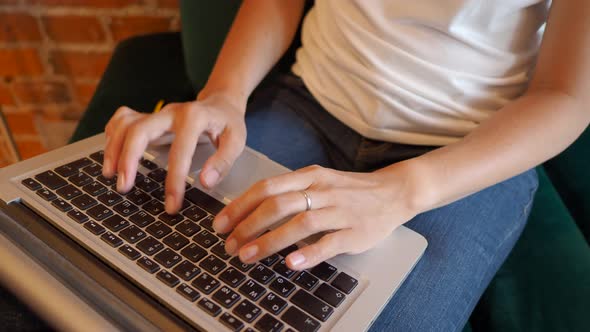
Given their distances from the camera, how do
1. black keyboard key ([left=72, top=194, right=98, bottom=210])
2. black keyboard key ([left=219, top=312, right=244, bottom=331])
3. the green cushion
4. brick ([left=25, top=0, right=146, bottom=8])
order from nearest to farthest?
black keyboard key ([left=219, top=312, right=244, bottom=331]) → black keyboard key ([left=72, top=194, right=98, bottom=210]) → the green cushion → brick ([left=25, top=0, right=146, bottom=8])

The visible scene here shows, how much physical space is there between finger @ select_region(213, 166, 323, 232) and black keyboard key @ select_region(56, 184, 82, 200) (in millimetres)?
176

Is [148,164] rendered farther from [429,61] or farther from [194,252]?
[429,61]

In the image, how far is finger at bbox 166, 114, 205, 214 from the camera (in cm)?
47

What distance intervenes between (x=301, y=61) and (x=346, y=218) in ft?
1.26

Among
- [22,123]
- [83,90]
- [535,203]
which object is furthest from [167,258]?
[22,123]

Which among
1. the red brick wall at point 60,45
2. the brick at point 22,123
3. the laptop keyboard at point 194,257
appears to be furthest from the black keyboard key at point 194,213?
the brick at point 22,123

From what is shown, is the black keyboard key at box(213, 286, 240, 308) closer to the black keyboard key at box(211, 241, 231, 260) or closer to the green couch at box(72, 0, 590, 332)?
the black keyboard key at box(211, 241, 231, 260)

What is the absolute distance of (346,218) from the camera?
0.43 metres

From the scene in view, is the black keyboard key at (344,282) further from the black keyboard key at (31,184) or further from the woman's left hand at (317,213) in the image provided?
the black keyboard key at (31,184)

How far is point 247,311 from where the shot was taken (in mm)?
382

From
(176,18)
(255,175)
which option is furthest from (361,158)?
(176,18)

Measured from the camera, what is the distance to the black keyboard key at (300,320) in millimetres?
375

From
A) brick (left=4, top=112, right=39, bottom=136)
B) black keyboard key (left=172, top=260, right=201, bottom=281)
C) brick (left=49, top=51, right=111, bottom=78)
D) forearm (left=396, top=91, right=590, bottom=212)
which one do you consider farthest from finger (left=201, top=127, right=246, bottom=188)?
brick (left=4, top=112, right=39, bottom=136)

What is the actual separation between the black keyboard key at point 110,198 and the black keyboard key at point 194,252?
0.11 metres
